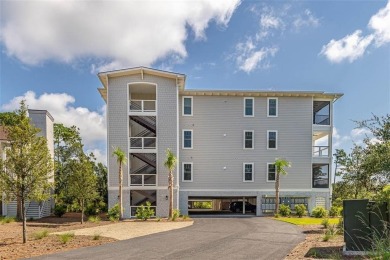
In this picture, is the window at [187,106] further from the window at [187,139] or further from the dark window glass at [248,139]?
the dark window glass at [248,139]

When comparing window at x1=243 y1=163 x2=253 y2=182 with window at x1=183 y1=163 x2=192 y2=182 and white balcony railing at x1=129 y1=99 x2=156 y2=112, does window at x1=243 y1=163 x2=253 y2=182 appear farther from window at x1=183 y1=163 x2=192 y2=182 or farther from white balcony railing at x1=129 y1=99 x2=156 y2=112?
white balcony railing at x1=129 y1=99 x2=156 y2=112

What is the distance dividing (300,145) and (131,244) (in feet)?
63.7

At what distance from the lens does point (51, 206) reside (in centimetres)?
2659

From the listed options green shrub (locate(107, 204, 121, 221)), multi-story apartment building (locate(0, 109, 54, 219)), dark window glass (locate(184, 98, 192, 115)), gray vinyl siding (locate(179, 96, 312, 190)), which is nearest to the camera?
green shrub (locate(107, 204, 121, 221))

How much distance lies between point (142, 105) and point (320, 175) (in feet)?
56.9

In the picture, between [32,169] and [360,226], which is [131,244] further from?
[360,226]

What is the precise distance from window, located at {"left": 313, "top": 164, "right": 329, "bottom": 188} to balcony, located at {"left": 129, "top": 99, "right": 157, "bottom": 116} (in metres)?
15.7

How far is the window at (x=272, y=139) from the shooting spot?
1041 inches

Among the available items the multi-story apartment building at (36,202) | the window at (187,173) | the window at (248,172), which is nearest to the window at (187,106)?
the window at (187,173)

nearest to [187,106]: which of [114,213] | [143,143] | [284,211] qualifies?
[143,143]

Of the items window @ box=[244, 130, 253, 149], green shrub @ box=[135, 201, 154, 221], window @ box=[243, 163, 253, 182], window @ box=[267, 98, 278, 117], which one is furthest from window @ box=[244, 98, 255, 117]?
green shrub @ box=[135, 201, 154, 221]

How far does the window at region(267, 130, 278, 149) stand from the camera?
26.4m

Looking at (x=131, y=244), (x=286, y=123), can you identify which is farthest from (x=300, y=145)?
(x=131, y=244)

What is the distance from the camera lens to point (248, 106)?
26.6 meters
